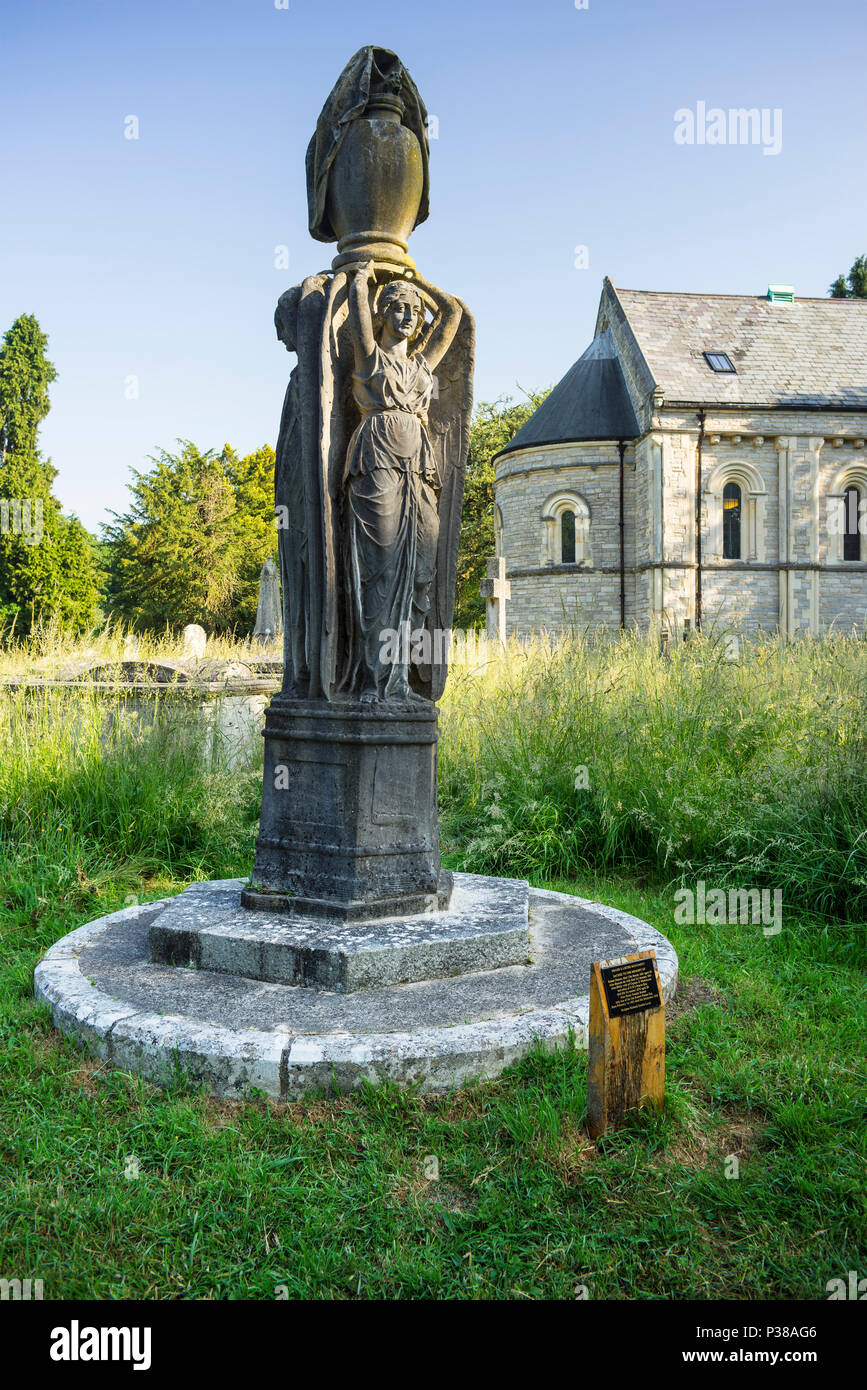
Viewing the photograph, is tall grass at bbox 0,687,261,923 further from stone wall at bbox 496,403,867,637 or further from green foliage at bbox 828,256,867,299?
green foliage at bbox 828,256,867,299

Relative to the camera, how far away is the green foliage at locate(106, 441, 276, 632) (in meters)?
30.6

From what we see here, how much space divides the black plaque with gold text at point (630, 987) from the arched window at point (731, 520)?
900 inches

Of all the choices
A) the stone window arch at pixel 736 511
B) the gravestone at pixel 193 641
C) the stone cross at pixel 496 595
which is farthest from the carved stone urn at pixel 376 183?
the stone window arch at pixel 736 511

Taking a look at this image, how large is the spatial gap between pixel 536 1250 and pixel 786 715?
17.0 feet

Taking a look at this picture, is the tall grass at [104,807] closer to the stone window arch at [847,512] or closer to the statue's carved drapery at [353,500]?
the statue's carved drapery at [353,500]

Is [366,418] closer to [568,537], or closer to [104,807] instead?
[104,807]

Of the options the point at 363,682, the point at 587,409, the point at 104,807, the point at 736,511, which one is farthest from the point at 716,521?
the point at 363,682

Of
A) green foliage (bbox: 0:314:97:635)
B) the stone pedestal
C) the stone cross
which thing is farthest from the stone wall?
the stone pedestal

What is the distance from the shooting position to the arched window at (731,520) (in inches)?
943

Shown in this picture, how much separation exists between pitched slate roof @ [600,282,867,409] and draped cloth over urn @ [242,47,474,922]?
20.2 metres

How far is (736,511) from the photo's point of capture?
78.7 ft

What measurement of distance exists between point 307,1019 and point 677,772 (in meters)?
3.68

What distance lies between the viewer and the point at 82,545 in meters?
25.8
